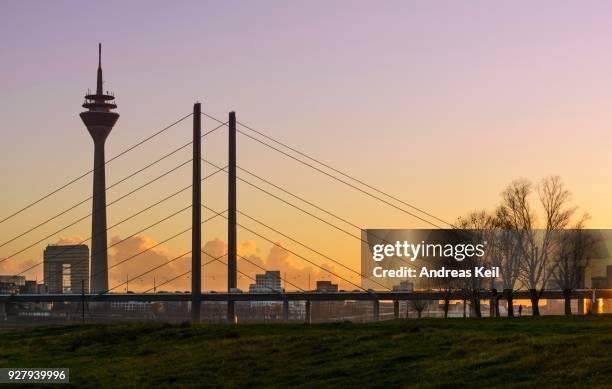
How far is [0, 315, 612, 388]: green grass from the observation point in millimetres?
43875

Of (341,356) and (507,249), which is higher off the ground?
(507,249)

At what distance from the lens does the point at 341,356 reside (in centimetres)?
5206

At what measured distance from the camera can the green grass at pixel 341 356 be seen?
144ft

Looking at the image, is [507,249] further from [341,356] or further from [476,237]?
[341,356]

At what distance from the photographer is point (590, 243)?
11925cm

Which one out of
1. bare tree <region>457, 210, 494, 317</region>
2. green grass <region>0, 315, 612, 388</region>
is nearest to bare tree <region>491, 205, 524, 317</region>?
bare tree <region>457, 210, 494, 317</region>

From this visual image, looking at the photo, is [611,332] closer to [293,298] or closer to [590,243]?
[590,243]

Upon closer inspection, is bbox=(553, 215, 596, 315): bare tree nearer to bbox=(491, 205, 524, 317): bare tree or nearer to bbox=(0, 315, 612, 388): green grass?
bbox=(491, 205, 524, 317): bare tree

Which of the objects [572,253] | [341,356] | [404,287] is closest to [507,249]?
[572,253]

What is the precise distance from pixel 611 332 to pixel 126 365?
20.7 meters

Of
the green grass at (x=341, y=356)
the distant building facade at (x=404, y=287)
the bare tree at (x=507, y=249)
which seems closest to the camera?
the green grass at (x=341, y=356)

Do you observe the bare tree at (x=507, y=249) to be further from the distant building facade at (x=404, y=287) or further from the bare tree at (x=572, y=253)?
the distant building facade at (x=404, y=287)

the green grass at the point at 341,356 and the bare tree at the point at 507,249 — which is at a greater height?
the bare tree at the point at 507,249

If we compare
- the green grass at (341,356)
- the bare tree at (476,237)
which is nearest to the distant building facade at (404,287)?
the bare tree at (476,237)
